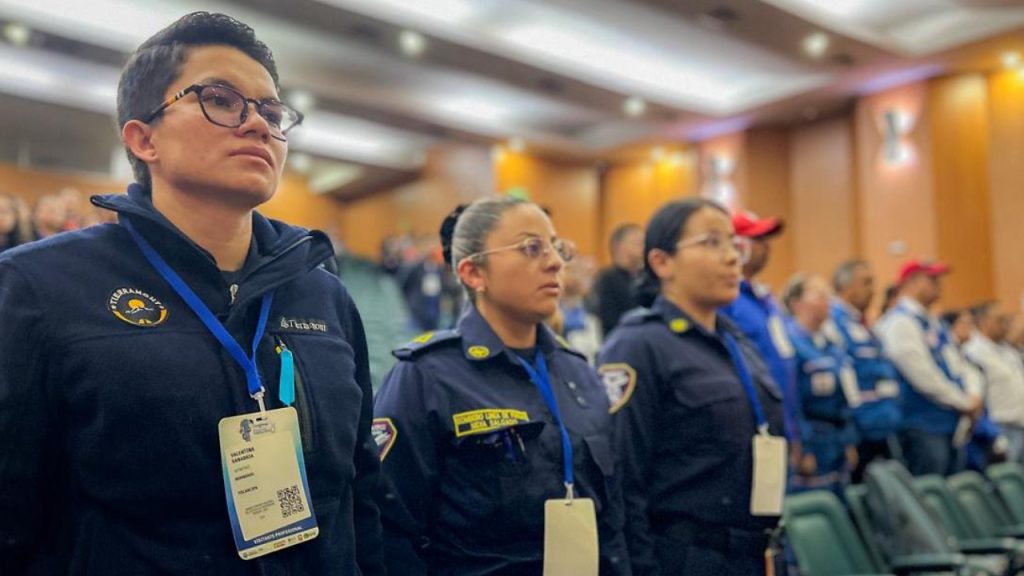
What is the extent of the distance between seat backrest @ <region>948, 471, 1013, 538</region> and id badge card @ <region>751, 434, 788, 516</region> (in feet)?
7.76

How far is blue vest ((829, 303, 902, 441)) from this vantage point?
4.61 m

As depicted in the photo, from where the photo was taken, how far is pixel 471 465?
173 centimetres

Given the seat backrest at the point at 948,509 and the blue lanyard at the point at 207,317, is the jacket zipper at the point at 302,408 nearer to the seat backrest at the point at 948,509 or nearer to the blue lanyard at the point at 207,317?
the blue lanyard at the point at 207,317

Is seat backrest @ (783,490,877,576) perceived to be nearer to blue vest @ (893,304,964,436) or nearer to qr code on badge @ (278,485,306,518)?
qr code on badge @ (278,485,306,518)

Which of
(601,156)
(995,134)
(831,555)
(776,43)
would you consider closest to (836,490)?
(831,555)

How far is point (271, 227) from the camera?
4.59 ft

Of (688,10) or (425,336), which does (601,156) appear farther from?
(425,336)

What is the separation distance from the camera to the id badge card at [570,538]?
1681 mm

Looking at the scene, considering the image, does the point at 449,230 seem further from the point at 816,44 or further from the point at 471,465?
the point at 816,44

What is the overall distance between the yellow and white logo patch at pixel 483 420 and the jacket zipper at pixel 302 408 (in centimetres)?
51

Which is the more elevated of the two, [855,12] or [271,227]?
[855,12]

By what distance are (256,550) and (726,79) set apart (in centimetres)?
1186

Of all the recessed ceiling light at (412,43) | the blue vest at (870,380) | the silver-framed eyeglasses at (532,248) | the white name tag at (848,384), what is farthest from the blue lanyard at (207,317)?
the recessed ceiling light at (412,43)

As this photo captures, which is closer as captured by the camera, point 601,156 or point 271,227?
point 271,227
